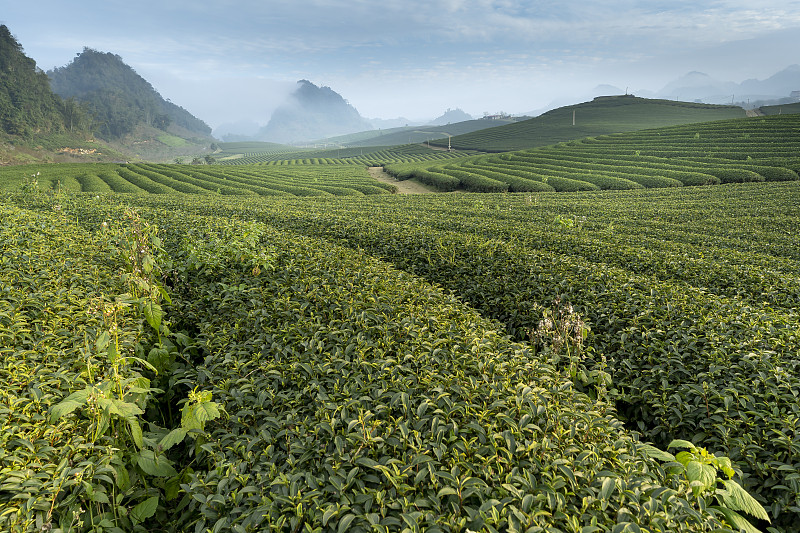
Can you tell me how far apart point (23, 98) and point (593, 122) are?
154816 millimetres

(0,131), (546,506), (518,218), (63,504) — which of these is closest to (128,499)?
(63,504)

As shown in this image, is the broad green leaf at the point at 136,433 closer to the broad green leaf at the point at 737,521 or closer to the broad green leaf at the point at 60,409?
the broad green leaf at the point at 60,409

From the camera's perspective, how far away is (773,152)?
42094mm

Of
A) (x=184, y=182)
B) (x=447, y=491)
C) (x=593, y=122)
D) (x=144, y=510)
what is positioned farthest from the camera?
(x=593, y=122)

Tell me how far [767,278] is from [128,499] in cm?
1010

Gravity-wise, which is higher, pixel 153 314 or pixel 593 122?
pixel 593 122

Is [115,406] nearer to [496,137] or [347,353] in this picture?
[347,353]

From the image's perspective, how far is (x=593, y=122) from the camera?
102 m

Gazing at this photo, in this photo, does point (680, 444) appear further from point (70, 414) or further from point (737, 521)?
point (70, 414)

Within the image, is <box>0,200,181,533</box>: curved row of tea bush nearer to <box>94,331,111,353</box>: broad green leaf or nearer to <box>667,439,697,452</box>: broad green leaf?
<box>94,331,111,353</box>: broad green leaf

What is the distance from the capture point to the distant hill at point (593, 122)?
93.5 m

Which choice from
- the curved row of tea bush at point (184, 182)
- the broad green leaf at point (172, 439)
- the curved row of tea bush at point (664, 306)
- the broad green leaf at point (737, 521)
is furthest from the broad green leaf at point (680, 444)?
the curved row of tea bush at point (184, 182)

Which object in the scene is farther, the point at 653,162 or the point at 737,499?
the point at 653,162

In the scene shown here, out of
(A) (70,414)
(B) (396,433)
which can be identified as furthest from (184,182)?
(B) (396,433)
